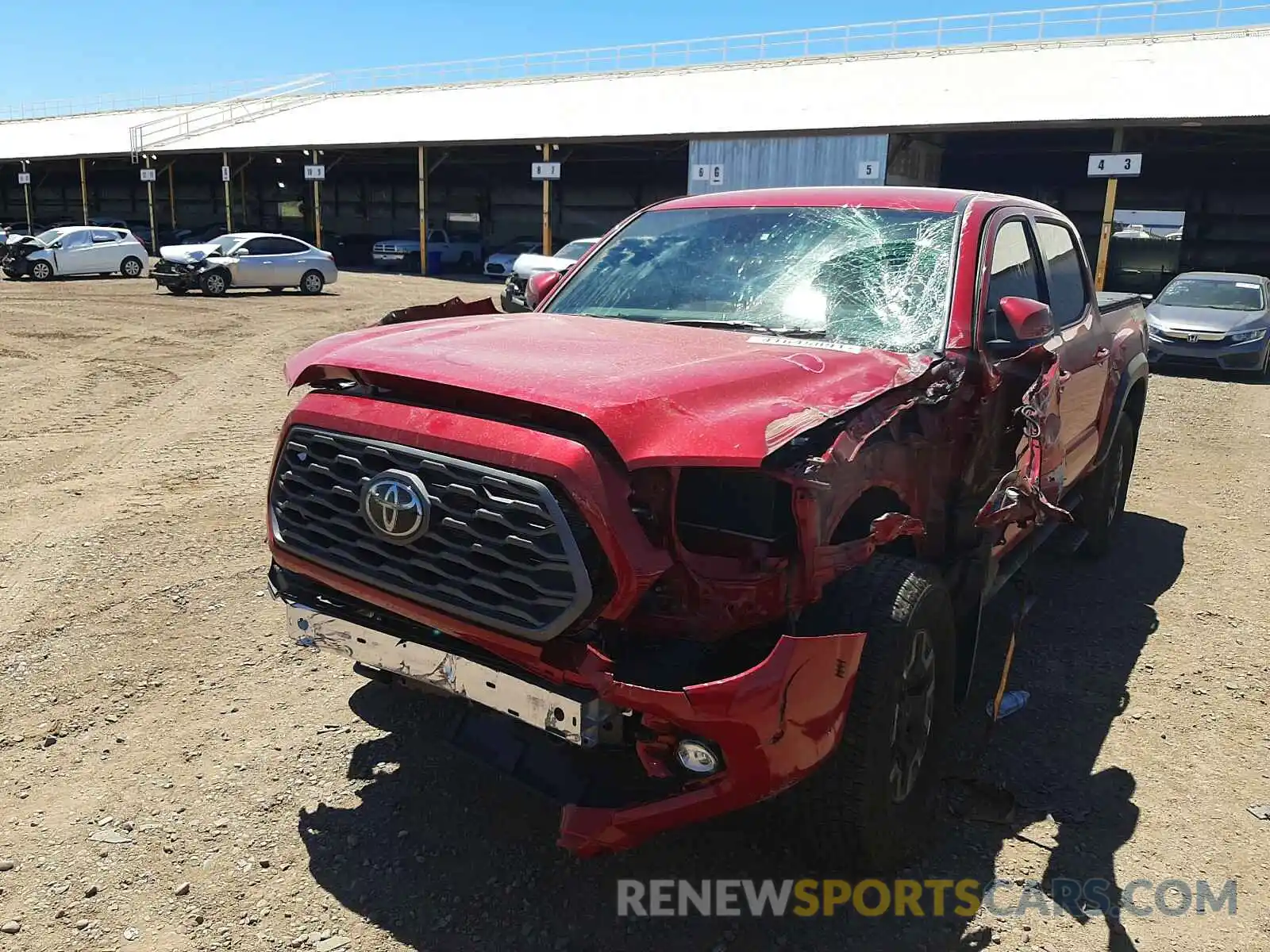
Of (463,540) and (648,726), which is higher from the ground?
(463,540)

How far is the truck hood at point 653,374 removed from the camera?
8.21ft

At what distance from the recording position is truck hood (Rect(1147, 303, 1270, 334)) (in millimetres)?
14148

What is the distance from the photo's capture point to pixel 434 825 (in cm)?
322

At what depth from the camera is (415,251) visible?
1475 inches

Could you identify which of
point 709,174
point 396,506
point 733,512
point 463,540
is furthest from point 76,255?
point 733,512

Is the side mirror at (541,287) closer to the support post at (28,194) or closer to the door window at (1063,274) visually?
the door window at (1063,274)

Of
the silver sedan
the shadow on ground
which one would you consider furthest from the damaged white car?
the shadow on ground

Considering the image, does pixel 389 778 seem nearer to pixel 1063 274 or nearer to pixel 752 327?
pixel 752 327

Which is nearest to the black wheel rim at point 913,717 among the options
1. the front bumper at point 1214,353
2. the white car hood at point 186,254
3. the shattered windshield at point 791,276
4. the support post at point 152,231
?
the shattered windshield at point 791,276

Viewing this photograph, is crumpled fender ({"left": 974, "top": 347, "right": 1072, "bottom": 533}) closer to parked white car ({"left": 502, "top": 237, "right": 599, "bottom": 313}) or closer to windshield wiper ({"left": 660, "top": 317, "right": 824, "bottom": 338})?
windshield wiper ({"left": 660, "top": 317, "right": 824, "bottom": 338})

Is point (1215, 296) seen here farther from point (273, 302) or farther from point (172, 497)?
point (273, 302)

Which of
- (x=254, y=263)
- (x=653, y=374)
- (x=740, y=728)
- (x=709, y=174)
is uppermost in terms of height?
(x=709, y=174)

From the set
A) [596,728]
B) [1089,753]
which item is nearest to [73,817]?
[596,728]

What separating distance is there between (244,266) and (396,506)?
73.7 feet
